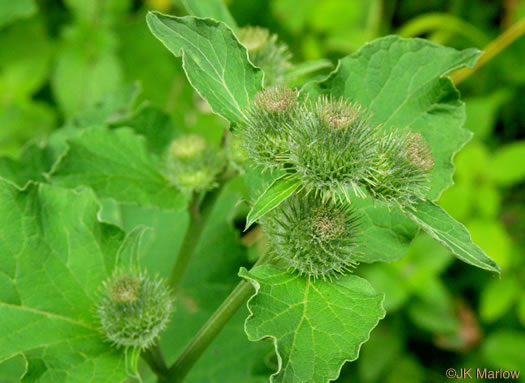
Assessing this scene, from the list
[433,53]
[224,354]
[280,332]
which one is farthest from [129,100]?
[280,332]

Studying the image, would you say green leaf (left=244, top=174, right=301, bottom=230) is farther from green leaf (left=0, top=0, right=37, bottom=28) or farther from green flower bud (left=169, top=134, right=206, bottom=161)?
green leaf (left=0, top=0, right=37, bottom=28)

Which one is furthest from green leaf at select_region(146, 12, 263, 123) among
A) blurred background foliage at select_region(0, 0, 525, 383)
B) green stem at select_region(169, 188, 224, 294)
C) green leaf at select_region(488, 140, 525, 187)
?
green leaf at select_region(488, 140, 525, 187)

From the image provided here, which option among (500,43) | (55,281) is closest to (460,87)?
(500,43)

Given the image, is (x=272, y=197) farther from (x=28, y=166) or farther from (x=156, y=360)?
(x=28, y=166)

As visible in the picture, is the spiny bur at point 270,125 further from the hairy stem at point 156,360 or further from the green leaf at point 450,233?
the hairy stem at point 156,360

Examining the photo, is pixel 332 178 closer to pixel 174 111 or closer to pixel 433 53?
pixel 433 53

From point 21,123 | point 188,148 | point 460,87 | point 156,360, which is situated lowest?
point 21,123
